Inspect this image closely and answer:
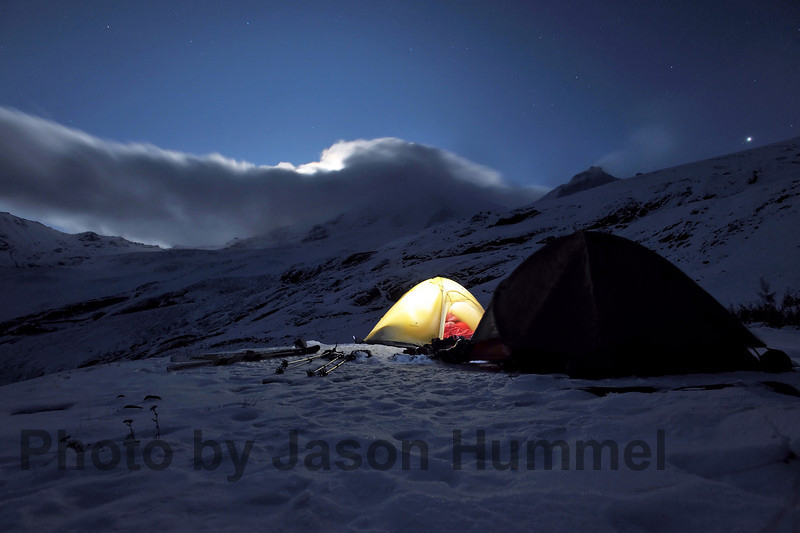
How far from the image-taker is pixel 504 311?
6.54 metres

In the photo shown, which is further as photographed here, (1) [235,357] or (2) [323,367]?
(1) [235,357]

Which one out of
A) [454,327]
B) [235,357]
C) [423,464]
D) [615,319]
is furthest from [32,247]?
[615,319]

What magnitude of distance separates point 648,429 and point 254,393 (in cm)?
475

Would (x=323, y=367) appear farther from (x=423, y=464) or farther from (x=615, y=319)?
(x=615, y=319)

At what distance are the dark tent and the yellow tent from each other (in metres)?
3.16

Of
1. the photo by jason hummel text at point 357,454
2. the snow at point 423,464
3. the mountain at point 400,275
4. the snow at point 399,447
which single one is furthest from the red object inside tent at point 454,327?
the mountain at point 400,275

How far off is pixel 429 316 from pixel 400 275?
Result: 1866 centimetres

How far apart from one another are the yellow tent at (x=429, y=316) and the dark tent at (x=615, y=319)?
3.16 meters

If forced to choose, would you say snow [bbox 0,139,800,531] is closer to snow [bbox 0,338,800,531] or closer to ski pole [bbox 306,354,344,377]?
snow [bbox 0,338,800,531]

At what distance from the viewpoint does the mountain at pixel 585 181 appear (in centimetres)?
13065

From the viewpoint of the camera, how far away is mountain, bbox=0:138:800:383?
14.5m

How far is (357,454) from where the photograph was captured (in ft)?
9.34

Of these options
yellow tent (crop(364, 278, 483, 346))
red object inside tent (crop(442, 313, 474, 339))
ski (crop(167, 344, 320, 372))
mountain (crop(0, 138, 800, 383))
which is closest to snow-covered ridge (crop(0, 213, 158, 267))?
mountain (crop(0, 138, 800, 383))

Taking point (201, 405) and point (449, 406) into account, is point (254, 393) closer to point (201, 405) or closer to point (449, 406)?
point (201, 405)
